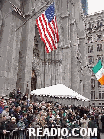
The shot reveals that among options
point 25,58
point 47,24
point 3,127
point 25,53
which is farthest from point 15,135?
point 25,53

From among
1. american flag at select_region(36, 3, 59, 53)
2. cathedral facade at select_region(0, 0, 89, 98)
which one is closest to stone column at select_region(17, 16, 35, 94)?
cathedral facade at select_region(0, 0, 89, 98)

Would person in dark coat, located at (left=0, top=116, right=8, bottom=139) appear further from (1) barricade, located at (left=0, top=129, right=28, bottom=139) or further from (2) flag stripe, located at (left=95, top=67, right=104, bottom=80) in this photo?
(2) flag stripe, located at (left=95, top=67, right=104, bottom=80)

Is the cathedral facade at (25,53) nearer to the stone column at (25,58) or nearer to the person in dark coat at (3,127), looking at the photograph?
the stone column at (25,58)

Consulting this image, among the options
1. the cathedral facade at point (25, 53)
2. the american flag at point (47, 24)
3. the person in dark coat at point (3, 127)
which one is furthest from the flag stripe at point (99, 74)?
the person in dark coat at point (3, 127)

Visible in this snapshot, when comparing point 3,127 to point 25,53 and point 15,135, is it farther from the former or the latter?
point 25,53

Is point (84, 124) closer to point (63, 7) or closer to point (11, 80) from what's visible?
point (11, 80)

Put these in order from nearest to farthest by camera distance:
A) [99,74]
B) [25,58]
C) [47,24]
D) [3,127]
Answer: [3,127] < [47,24] < [25,58] < [99,74]

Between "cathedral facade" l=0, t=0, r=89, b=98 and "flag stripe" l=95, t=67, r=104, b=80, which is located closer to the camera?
"cathedral facade" l=0, t=0, r=89, b=98

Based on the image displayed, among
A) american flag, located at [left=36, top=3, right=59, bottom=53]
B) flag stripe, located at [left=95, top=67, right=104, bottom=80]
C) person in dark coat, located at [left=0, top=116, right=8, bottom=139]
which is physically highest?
american flag, located at [left=36, top=3, right=59, bottom=53]

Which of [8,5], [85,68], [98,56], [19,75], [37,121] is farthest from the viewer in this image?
[98,56]

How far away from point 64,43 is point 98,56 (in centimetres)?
2524

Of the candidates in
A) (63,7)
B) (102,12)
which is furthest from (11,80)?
(102,12)

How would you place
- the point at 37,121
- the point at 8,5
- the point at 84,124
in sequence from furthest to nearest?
the point at 8,5, the point at 84,124, the point at 37,121

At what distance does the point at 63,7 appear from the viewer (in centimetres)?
3030
